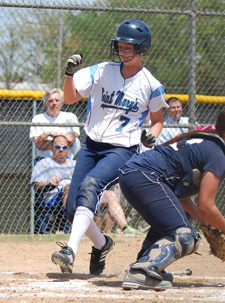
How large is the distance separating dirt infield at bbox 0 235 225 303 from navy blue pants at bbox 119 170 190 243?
44 centimetres

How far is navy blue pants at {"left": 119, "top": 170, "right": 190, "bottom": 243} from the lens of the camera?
3932 millimetres

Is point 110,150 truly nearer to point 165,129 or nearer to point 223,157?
point 223,157

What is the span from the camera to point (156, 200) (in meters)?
3.93

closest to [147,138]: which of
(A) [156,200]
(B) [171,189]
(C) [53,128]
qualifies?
(B) [171,189]

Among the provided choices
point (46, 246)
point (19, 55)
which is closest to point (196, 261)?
point (46, 246)

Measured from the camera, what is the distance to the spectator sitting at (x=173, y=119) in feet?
25.1

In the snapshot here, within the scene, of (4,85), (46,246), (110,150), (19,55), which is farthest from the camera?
(4,85)

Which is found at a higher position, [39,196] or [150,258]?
[150,258]

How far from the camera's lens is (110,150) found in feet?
14.9

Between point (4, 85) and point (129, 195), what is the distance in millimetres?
5058

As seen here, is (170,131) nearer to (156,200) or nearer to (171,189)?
(171,189)

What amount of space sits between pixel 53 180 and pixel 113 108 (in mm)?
2740

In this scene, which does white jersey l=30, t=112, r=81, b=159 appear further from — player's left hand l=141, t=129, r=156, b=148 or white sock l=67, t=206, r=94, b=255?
white sock l=67, t=206, r=94, b=255

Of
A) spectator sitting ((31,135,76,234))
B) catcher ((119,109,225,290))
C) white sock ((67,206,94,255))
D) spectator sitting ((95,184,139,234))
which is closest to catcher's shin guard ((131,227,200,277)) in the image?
catcher ((119,109,225,290))
